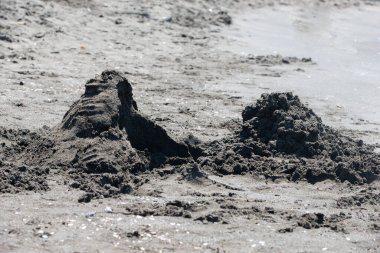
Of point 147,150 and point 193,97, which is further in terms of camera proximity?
point 193,97

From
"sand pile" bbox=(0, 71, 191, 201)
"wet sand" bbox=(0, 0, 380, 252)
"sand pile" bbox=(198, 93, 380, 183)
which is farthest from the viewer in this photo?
"sand pile" bbox=(198, 93, 380, 183)

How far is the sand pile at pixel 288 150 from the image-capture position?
7.35 m

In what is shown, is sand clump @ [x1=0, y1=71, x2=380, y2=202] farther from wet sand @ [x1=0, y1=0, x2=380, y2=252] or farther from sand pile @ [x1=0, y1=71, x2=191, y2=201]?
wet sand @ [x1=0, y1=0, x2=380, y2=252]

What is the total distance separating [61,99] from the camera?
9430 mm

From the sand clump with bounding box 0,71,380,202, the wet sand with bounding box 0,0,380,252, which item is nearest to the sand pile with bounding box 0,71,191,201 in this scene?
the sand clump with bounding box 0,71,380,202

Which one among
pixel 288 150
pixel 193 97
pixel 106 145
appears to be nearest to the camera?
pixel 106 145

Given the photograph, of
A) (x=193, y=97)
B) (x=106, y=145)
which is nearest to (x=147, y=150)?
(x=106, y=145)

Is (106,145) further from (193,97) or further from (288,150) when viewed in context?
(193,97)

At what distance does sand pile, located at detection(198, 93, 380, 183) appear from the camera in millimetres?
7352

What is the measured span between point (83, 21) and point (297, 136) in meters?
5.74

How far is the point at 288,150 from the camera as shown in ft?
25.4

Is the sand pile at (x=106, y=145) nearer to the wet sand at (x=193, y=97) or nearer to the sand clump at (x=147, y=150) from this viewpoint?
the sand clump at (x=147, y=150)

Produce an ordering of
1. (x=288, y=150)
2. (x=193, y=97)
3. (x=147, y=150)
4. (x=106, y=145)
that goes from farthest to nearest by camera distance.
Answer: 1. (x=193, y=97)
2. (x=288, y=150)
3. (x=147, y=150)
4. (x=106, y=145)

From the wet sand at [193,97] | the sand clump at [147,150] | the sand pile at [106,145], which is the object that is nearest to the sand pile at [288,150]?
the sand clump at [147,150]
